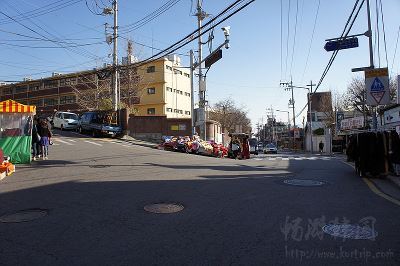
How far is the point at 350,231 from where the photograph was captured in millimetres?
5930

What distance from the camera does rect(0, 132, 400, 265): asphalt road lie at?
16.2 ft

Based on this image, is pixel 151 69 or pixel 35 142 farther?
pixel 151 69

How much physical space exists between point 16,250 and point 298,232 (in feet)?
13.2

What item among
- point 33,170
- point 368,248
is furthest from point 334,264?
point 33,170

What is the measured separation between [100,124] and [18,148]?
1834 centimetres

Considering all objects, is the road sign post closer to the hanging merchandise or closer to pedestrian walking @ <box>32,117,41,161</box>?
the hanging merchandise

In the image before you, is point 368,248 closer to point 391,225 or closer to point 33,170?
point 391,225

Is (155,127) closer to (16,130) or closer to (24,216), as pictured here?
(16,130)

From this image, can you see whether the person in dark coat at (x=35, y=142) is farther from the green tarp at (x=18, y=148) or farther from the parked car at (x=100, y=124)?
the parked car at (x=100, y=124)

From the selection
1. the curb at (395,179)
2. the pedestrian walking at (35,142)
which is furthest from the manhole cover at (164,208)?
the pedestrian walking at (35,142)

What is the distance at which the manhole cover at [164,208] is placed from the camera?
7.34 m

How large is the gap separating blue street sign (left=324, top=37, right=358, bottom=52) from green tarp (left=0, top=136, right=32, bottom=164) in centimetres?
1266

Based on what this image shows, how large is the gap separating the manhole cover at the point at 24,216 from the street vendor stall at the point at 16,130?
807cm

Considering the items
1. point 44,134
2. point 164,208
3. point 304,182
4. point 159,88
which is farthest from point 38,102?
point 164,208
